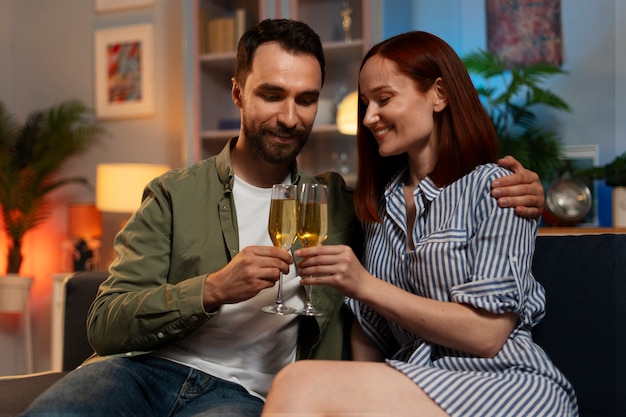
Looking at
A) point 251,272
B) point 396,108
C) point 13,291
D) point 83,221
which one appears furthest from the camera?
point 83,221

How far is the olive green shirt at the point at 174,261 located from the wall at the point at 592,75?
2509 millimetres

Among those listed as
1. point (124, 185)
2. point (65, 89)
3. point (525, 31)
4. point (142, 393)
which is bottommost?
point (142, 393)

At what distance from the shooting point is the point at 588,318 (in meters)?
1.89

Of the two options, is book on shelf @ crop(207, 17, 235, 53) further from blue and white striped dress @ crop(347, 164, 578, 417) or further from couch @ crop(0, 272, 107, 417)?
blue and white striped dress @ crop(347, 164, 578, 417)

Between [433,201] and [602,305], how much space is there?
0.53m

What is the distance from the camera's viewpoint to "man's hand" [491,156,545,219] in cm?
165

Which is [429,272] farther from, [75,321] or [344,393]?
[75,321]

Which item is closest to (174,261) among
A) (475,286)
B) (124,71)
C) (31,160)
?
(475,286)

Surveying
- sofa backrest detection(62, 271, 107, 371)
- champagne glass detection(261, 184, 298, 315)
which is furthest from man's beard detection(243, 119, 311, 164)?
sofa backrest detection(62, 271, 107, 371)

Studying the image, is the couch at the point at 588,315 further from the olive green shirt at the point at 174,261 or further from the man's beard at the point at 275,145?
the man's beard at the point at 275,145

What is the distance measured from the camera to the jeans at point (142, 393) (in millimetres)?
1597

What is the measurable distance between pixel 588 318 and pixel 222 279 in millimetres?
943

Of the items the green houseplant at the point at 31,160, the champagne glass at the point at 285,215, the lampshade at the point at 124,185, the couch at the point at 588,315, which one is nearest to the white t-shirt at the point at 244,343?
the champagne glass at the point at 285,215

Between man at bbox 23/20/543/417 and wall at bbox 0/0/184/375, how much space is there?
3070 millimetres
